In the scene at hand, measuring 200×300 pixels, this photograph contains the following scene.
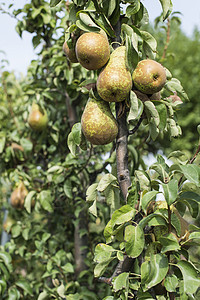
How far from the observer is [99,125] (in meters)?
0.73

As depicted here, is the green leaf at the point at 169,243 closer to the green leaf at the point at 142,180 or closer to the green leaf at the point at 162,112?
the green leaf at the point at 142,180

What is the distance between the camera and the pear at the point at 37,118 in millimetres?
1648

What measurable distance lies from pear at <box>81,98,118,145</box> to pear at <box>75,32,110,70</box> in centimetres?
10

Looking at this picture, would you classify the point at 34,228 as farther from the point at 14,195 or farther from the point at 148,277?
the point at 148,277

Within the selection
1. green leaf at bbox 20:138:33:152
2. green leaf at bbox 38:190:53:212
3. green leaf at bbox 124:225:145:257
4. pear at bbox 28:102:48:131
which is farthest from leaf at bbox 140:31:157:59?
green leaf at bbox 20:138:33:152

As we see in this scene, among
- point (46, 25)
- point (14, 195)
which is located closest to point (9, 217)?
point (14, 195)

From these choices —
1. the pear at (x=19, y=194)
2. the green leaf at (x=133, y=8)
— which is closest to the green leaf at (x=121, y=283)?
the green leaf at (x=133, y=8)

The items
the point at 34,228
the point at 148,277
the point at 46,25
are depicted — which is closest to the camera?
the point at 148,277

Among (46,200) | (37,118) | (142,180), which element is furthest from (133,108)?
(37,118)

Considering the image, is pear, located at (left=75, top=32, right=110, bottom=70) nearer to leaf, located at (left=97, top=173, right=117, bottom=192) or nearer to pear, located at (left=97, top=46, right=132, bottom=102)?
pear, located at (left=97, top=46, right=132, bottom=102)

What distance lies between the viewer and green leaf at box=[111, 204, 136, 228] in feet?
2.14

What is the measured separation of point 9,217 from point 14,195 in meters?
0.42

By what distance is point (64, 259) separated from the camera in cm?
140

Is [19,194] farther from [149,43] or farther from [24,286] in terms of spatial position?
[149,43]
